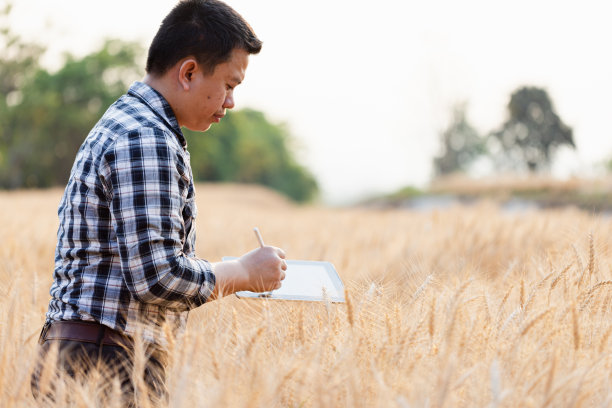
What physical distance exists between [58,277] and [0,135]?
27.4 metres

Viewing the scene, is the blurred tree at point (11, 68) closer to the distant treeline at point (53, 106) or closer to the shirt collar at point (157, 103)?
the distant treeline at point (53, 106)

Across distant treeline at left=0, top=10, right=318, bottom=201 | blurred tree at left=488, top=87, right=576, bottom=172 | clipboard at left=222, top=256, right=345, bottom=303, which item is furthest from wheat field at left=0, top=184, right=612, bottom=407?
distant treeline at left=0, top=10, right=318, bottom=201

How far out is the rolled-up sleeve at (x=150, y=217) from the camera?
1373 mm

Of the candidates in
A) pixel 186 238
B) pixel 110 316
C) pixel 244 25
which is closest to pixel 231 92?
pixel 244 25

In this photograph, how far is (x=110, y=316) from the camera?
1.47 m

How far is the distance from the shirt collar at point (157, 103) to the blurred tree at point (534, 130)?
66.9ft

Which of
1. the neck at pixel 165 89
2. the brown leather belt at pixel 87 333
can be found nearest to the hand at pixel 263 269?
the brown leather belt at pixel 87 333

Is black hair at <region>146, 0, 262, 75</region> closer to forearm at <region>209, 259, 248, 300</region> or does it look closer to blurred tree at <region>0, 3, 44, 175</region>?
forearm at <region>209, 259, 248, 300</region>

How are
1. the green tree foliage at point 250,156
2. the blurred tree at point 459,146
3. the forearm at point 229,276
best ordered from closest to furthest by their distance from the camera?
the forearm at point 229,276
the blurred tree at point 459,146
the green tree foliage at point 250,156

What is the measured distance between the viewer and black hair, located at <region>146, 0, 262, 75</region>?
62.0 inches

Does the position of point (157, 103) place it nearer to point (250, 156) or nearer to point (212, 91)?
point (212, 91)

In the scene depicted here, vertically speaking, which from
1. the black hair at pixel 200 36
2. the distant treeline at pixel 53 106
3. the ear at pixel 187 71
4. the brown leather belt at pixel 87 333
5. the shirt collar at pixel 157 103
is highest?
the distant treeline at pixel 53 106

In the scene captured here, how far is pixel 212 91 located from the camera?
1.60 m

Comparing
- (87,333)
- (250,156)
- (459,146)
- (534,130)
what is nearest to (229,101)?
(87,333)
